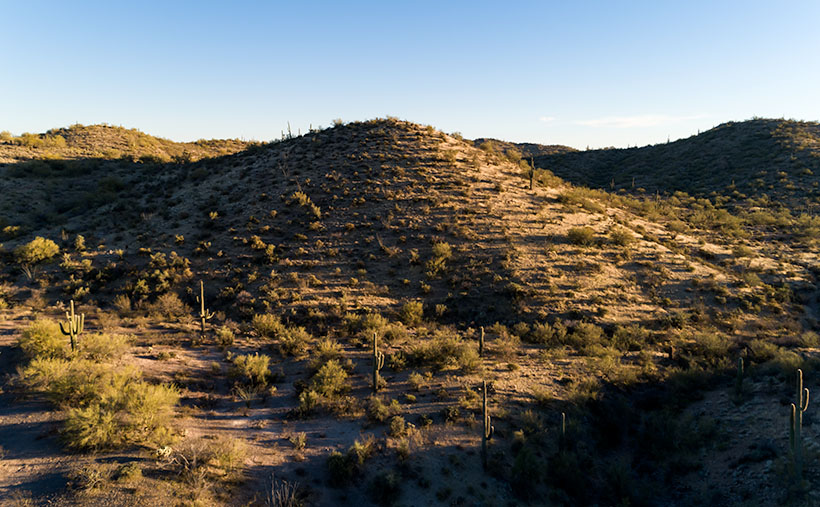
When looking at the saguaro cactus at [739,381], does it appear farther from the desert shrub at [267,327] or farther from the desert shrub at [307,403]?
the desert shrub at [267,327]

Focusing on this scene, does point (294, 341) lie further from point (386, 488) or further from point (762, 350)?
point (762, 350)

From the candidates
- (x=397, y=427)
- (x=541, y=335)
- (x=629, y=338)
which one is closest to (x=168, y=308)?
(x=397, y=427)

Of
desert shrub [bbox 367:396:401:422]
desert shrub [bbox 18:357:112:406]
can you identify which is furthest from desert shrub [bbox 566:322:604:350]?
desert shrub [bbox 18:357:112:406]

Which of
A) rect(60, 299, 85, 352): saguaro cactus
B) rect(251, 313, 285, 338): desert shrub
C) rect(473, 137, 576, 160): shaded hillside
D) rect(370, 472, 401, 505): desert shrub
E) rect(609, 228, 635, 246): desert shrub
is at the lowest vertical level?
rect(370, 472, 401, 505): desert shrub

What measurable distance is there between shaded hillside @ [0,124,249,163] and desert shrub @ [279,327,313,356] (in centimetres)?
3667

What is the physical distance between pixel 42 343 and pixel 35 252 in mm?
14117

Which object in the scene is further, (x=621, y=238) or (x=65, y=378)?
(x=621, y=238)

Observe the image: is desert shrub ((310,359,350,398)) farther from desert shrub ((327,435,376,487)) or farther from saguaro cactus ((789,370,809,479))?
saguaro cactus ((789,370,809,479))

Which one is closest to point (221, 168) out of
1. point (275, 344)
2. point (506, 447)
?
point (275, 344)

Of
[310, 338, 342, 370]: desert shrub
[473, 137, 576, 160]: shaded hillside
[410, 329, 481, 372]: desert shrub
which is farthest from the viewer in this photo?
[473, 137, 576, 160]: shaded hillside

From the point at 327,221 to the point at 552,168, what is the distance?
5061 cm

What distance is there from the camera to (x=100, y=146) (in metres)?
47.1

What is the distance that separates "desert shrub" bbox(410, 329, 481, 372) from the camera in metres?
13.3

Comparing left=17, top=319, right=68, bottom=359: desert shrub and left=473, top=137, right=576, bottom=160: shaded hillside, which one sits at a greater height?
left=473, top=137, right=576, bottom=160: shaded hillside
